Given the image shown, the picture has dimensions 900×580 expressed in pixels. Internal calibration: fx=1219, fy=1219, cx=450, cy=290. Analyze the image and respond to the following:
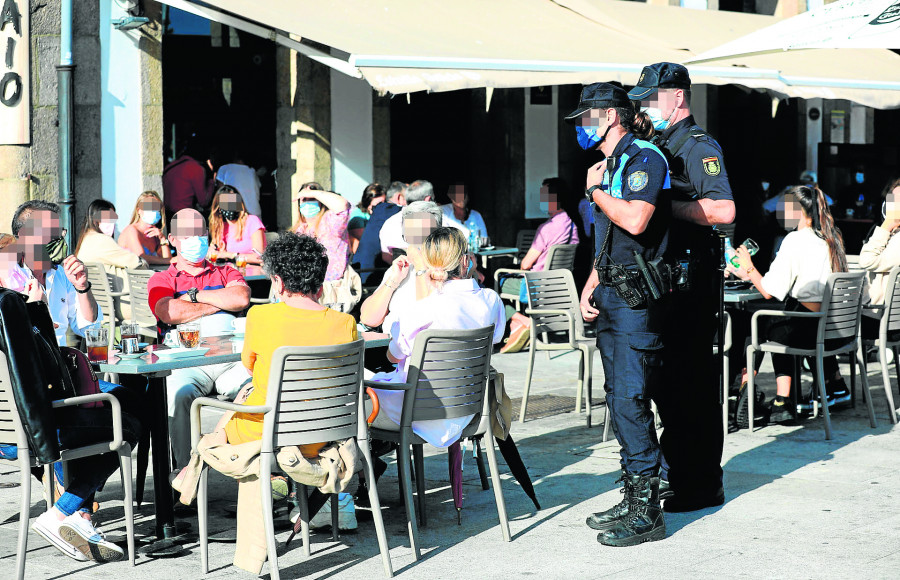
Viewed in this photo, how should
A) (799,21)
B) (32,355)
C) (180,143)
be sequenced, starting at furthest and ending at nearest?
(180,143) → (799,21) → (32,355)

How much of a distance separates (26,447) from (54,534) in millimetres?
479

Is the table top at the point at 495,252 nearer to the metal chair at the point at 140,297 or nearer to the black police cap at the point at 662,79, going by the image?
the metal chair at the point at 140,297

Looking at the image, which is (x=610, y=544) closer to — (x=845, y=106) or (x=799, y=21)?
(x=799, y=21)

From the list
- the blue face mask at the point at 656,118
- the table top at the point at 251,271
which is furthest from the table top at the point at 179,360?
the table top at the point at 251,271

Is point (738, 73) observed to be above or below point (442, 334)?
above

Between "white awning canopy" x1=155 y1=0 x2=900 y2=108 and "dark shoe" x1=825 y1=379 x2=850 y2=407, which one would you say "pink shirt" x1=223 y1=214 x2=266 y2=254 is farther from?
"dark shoe" x1=825 y1=379 x2=850 y2=407

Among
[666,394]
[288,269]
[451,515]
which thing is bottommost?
[451,515]

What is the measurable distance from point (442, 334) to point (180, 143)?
290 inches

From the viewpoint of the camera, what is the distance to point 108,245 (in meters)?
9.13

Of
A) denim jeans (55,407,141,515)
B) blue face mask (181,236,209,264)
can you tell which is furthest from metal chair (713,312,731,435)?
denim jeans (55,407,141,515)

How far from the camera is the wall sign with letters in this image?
9875 millimetres

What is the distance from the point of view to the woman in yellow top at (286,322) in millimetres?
4641

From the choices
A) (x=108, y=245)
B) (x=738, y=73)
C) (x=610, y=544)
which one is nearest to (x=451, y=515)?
(x=610, y=544)

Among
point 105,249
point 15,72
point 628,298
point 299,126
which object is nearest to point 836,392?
point 628,298
